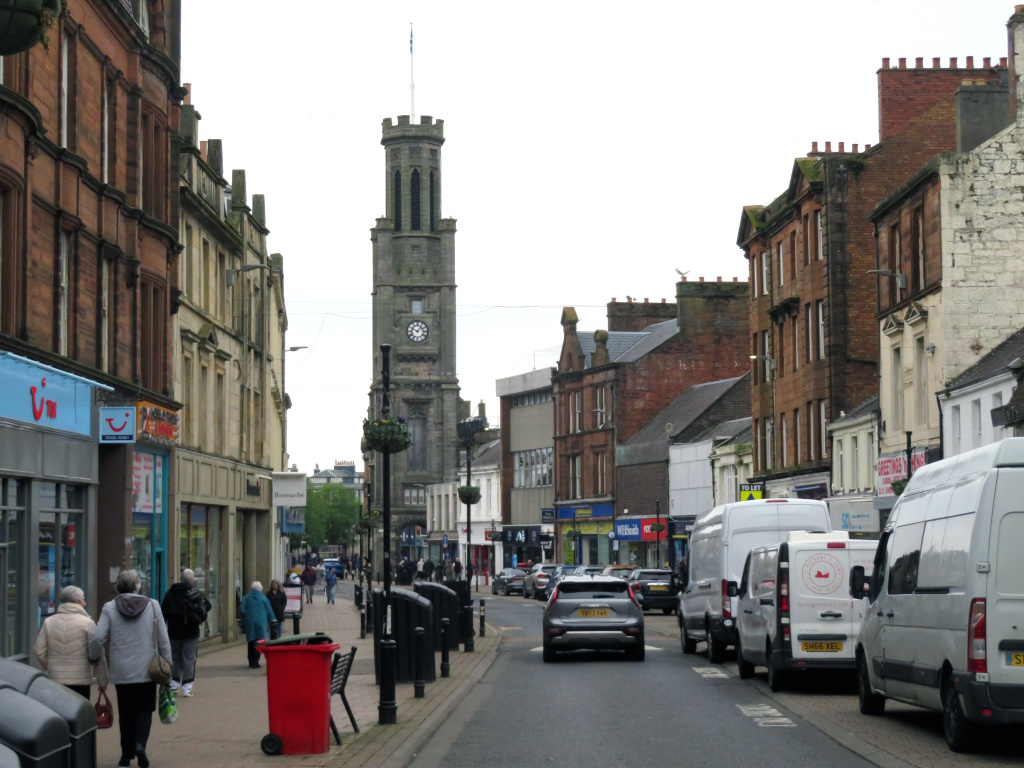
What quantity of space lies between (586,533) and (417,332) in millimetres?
47262

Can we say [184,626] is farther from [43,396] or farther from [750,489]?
[750,489]

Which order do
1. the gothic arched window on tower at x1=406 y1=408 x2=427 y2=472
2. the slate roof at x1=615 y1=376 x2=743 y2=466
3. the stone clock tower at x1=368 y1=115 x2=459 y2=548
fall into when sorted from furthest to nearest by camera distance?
1. the stone clock tower at x1=368 y1=115 x2=459 y2=548
2. the gothic arched window on tower at x1=406 y1=408 x2=427 y2=472
3. the slate roof at x1=615 y1=376 x2=743 y2=466

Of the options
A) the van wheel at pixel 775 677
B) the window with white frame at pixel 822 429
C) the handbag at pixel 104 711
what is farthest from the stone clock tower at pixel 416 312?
the handbag at pixel 104 711

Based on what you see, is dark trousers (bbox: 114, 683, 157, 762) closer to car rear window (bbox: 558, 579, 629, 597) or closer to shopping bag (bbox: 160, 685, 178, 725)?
shopping bag (bbox: 160, 685, 178, 725)

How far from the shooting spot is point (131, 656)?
13078 mm

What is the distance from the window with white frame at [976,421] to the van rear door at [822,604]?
17621 mm

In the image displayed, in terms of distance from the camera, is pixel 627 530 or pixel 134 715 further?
pixel 627 530

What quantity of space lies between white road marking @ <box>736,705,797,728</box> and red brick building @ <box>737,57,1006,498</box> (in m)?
31.6

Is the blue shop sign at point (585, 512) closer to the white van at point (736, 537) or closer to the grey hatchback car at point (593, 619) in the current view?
the grey hatchback car at point (593, 619)

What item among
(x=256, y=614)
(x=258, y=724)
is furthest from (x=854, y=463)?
(x=258, y=724)

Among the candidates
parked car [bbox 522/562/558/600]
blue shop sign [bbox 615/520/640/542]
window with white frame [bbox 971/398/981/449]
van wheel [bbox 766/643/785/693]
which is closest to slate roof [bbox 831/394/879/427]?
window with white frame [bbox 971/398/981/449]

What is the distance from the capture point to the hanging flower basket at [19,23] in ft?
30.4

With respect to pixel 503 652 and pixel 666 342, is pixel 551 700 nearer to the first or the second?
pixel 503 652

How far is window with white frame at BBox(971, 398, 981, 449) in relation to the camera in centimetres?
3628
